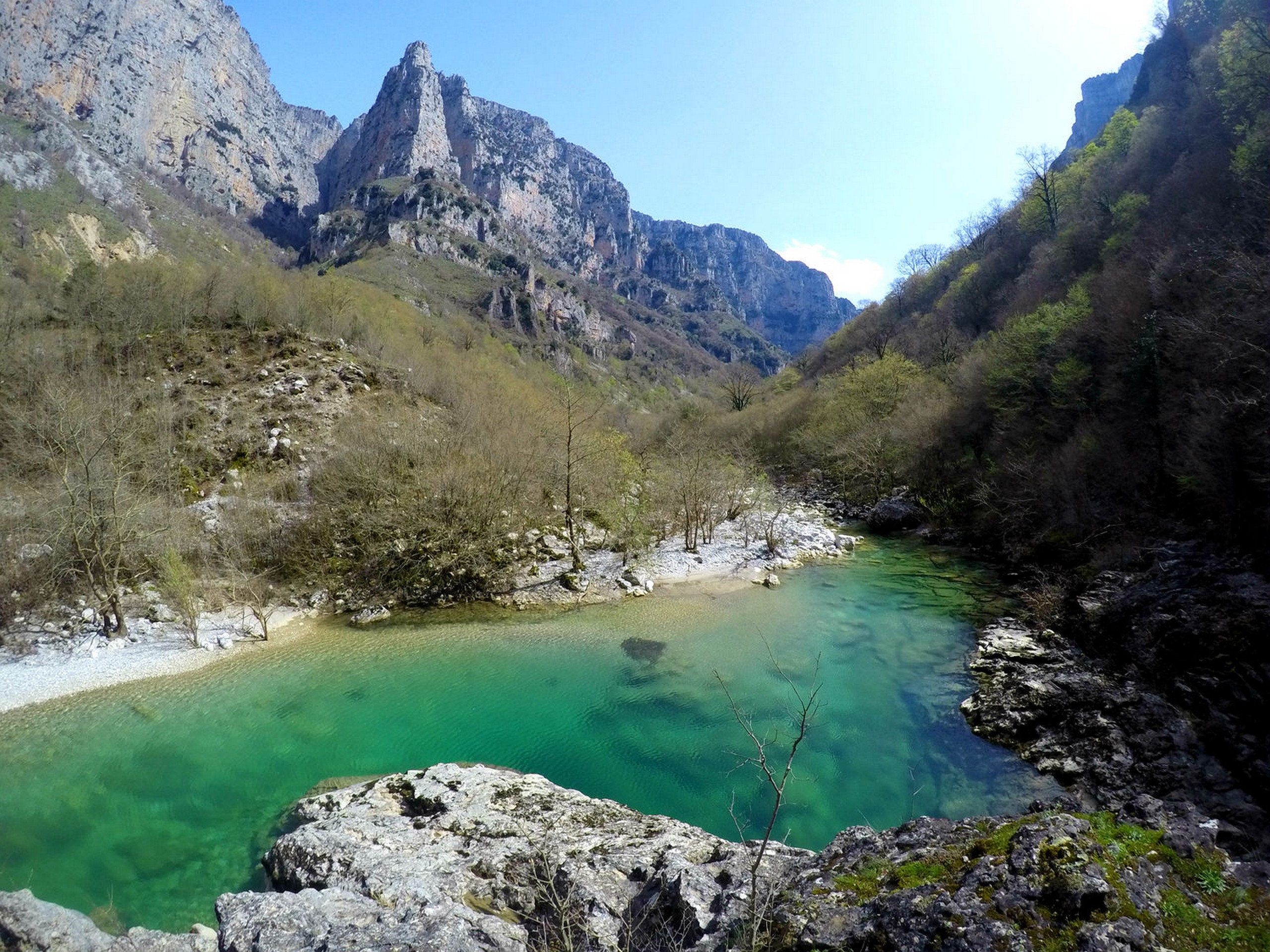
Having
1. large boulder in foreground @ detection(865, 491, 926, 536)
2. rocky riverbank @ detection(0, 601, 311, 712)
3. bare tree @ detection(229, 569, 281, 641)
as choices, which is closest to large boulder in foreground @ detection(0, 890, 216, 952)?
rocky riverbank @ detection(0, 601, 311, 712)

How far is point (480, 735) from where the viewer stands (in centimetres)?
1094

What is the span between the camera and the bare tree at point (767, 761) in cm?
389

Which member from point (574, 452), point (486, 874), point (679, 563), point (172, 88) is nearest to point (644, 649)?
point (679, 563)

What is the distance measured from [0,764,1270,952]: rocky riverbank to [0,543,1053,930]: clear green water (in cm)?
214

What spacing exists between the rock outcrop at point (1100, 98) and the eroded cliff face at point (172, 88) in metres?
172

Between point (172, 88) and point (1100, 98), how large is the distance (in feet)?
637

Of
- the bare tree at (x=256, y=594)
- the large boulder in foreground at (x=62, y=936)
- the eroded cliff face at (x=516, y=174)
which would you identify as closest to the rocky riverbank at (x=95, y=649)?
the bare tree at (x=256, y=594)

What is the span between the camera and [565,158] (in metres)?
196

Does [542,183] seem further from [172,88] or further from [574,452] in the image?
[574,452]

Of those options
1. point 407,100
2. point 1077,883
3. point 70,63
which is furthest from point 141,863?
point 407,100

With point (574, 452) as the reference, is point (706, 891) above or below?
below

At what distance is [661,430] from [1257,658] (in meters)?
43.9

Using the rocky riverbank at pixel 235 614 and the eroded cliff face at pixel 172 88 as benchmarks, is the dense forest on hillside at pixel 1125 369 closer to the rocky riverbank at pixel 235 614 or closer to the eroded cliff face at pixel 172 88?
the rocky riverbank at pixel 235 614

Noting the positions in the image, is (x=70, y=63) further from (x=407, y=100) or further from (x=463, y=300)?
(x=463, y=300)
